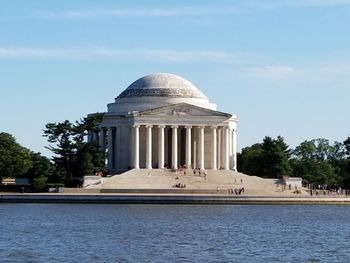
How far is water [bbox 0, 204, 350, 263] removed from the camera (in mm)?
56625

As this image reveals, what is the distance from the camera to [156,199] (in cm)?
11019

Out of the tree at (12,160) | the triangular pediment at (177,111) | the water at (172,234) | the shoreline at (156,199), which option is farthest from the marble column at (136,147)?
the water at (172,234)

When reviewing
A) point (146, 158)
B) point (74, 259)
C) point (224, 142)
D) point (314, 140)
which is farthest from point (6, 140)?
point (74, 259)

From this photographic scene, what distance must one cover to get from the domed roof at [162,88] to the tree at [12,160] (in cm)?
1800

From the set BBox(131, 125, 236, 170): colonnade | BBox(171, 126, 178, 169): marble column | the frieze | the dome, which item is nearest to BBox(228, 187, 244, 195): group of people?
BBox(131, 125, 236, 170): colonnade

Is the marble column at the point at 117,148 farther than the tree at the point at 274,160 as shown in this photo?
Yes

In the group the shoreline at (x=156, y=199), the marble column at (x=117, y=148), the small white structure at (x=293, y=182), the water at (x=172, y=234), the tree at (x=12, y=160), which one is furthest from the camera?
the marble column at (x=117, y=148)

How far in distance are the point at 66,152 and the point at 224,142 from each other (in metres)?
20.5

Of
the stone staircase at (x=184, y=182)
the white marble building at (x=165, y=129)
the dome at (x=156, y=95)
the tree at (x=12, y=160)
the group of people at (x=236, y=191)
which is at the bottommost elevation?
the group of people at (x=236, y=191)

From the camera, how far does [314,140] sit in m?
189

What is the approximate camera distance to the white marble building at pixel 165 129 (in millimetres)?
141375

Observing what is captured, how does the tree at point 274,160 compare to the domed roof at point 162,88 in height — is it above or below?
below

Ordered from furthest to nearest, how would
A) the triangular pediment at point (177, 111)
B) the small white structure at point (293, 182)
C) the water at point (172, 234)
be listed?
the triangular pediment at point (177, 111)
the small white structure at point (293, 182)
the water at point (172, 234)

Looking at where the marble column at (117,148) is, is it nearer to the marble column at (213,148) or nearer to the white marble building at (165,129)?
the white marble building at (165,129)
